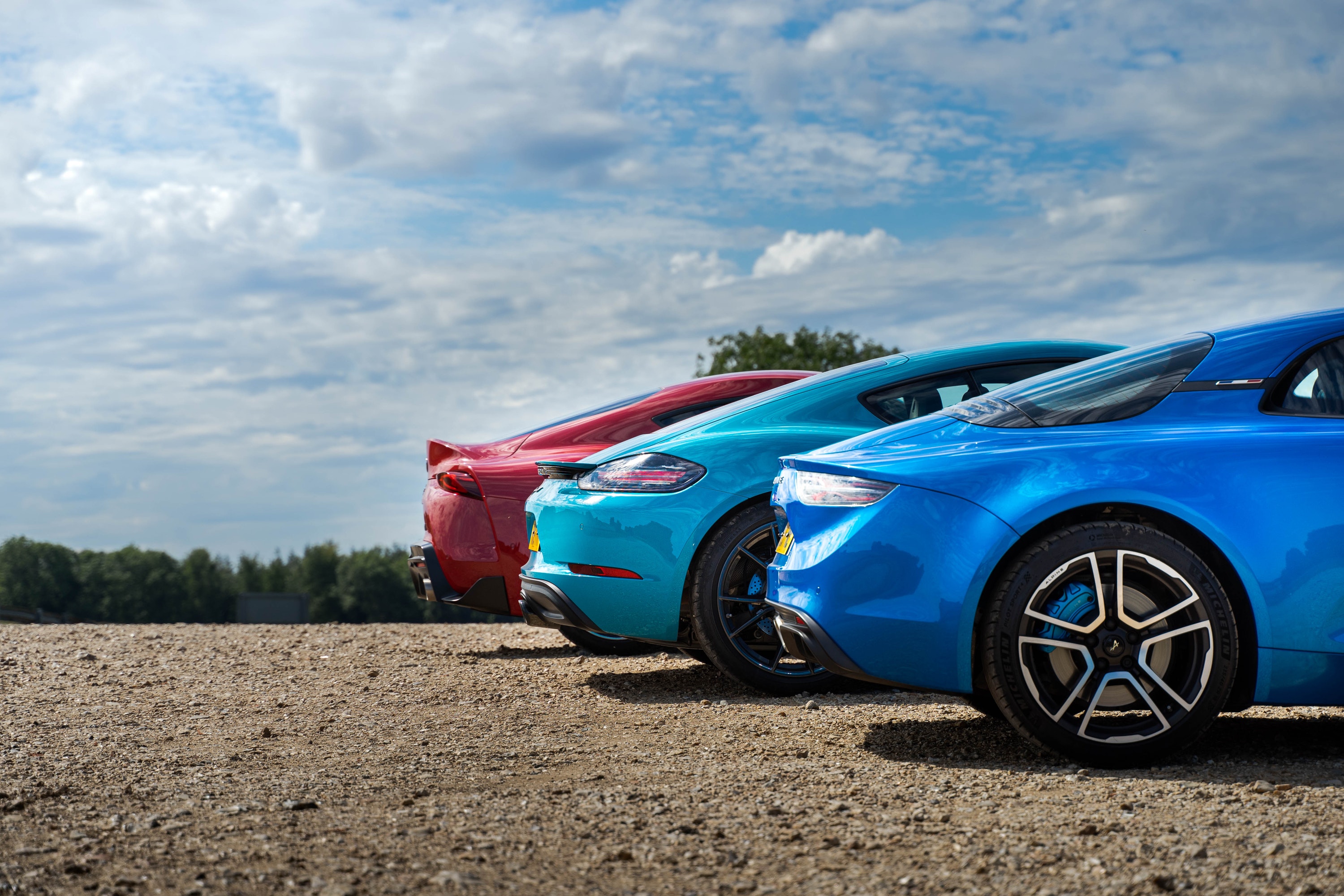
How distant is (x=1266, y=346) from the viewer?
409 cm

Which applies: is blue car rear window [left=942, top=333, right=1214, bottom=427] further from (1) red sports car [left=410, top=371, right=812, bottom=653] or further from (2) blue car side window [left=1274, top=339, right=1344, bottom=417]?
(1) red sports car [left=410, top=371, right=812, bottom=653]

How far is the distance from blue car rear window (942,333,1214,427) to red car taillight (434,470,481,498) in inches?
136

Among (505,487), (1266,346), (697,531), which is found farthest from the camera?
(505,487)

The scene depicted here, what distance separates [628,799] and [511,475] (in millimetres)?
3621

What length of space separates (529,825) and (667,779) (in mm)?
697

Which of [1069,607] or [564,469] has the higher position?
[564,469]

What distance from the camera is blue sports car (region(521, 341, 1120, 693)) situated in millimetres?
5492

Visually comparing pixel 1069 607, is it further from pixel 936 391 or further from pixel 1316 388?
pixel 936 391

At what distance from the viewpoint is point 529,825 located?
10.9ft

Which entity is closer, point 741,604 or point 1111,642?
point 1111,642

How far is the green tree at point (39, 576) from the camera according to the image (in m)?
88.9

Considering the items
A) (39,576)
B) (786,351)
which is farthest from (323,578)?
(786,351)

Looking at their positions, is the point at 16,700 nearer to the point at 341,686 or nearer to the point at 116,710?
the point at 116,710

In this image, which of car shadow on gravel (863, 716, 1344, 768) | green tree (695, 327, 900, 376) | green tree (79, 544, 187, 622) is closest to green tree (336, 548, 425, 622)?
green tree (79, 544, 187, 622)
